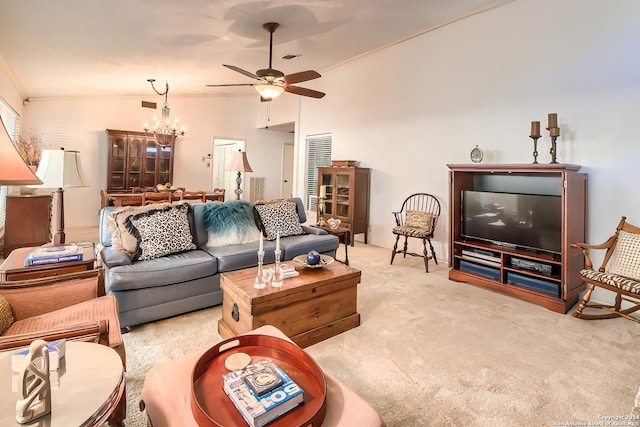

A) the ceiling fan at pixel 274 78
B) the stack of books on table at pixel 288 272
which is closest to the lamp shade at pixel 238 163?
the ceiling fan at pixel 274 78

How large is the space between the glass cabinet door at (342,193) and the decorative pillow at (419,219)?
126 cm

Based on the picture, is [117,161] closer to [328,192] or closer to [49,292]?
[328,192]

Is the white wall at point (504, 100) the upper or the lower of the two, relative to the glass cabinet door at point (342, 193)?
upper

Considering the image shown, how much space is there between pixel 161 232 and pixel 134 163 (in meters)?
4.61

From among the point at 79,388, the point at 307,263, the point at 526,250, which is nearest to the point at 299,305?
the point at 307,263

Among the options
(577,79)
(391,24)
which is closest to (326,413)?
(577,79)

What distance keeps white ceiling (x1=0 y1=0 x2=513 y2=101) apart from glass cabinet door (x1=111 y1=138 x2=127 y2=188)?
105 cm

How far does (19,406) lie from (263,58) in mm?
5045

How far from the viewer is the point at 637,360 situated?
2215 mm

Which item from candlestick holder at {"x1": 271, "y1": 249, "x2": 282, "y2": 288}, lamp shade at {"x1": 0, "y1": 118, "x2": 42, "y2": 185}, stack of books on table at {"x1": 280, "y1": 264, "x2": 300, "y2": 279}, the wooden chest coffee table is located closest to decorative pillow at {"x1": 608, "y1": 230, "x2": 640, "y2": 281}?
the wooden chest coffee table

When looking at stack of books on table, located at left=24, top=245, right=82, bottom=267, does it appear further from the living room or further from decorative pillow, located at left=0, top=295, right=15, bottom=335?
the living room

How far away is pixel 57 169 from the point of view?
2352mm

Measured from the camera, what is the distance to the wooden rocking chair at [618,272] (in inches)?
103

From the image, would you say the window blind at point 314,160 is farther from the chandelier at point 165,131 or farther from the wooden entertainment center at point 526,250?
the wooden entertainment center at point 526,250
